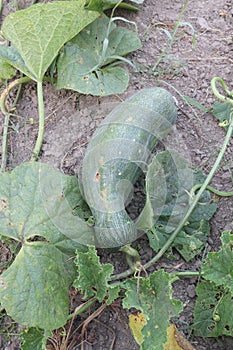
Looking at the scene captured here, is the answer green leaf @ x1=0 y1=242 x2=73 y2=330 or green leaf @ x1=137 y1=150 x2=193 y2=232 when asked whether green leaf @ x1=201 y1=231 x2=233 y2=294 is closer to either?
green leaf @ x1=137 y1=150 x2=193 y2=232

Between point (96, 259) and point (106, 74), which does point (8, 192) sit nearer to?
point (96, 259)

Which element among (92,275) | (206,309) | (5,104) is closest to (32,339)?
(92,275)

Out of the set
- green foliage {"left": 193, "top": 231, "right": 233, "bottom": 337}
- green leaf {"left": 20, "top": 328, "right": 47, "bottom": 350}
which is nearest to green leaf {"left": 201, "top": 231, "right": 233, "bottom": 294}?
green foliage {"left": 193, "top": 231, "right": 233, "bottom": 337}

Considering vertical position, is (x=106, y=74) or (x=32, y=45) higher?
(x=32, y=45)

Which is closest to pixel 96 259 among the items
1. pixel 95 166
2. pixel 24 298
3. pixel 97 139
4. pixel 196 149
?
pixel 24 298

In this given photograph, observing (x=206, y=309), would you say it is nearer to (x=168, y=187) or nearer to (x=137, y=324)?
(x=137, y=324)

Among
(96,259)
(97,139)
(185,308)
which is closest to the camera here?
(96,259)

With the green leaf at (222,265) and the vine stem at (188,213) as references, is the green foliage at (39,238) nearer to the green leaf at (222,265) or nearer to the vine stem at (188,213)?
the vine stem at (188,213)
